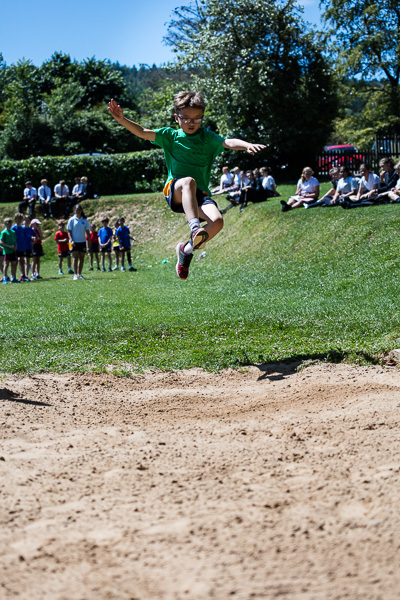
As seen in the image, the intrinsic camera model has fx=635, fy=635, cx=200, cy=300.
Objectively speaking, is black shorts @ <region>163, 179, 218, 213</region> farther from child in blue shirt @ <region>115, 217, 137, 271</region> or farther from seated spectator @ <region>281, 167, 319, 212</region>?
child in blue shirt @ <region>115, 217, 137, 271</region>

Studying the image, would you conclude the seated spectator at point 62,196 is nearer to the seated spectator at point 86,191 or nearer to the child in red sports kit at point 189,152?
the seated spectator at point 86,191

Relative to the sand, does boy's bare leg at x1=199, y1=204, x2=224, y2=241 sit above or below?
above

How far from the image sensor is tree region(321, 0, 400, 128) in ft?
121

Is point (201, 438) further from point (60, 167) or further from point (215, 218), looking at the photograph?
point (60, 167)

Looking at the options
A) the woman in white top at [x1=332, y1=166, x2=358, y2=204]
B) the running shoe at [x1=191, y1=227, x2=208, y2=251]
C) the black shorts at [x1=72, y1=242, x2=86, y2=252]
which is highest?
the woman in white top at [x1=332, y1=166, x2=358, y2=204]

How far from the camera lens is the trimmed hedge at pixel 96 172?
1398 inches

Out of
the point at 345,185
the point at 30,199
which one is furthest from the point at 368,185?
the point at 30,199

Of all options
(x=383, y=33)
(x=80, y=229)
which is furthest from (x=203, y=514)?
(x=383, y=33)

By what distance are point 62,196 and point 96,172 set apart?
4937 mm

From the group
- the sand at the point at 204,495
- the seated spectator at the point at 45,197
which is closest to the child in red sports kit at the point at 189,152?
the sand at the point at 204,495

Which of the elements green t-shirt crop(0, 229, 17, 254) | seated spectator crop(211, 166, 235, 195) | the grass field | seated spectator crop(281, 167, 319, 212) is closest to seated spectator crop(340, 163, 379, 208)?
the grass field

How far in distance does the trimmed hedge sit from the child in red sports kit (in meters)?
28.4

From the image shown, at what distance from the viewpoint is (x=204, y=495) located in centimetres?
360

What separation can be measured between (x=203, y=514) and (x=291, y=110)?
2715cm
